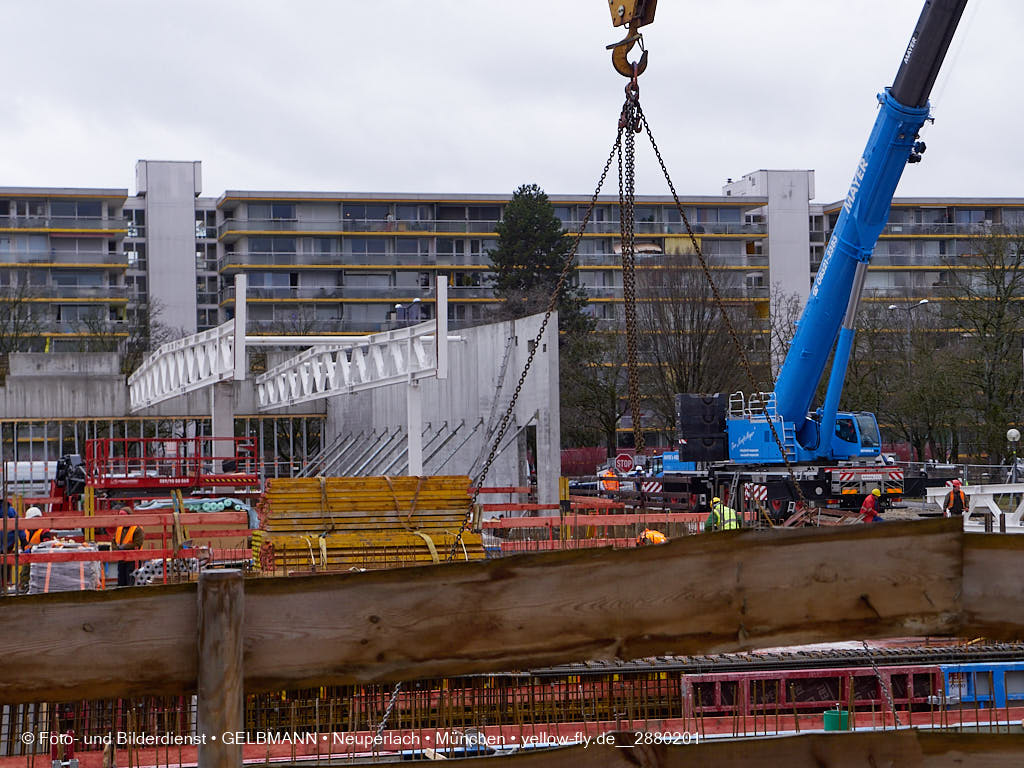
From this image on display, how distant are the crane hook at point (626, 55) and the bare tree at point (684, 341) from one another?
39649 millimetres

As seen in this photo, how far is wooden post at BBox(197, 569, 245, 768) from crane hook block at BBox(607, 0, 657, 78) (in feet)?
22.3

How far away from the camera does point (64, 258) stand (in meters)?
76.1

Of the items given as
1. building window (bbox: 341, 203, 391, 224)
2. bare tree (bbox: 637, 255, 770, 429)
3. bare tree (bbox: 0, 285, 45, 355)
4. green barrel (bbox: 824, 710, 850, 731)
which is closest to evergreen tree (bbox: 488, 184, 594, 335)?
building window (bbox: 341, 203, 391, 224)

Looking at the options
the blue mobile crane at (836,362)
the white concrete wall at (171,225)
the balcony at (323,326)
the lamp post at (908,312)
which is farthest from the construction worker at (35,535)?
the white concrete wall at (171,225)

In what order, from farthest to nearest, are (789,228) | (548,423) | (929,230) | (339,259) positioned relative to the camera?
(929,230)
(789,228)
(339,259)
(548,423)

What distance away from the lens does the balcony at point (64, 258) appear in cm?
7519

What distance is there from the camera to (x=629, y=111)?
893 centimetres

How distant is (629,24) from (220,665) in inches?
279

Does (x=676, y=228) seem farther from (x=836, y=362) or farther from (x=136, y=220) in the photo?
(x=836, y=362)

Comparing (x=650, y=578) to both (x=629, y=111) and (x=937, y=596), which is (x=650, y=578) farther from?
(x=629, y=111)

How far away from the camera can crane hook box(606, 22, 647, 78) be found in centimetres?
870

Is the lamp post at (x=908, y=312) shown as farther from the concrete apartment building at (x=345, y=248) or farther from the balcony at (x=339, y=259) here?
the balcony at (x=339, y=259)

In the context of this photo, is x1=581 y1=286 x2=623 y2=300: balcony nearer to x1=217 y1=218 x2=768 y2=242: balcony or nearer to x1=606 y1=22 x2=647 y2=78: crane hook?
x1=217 y1=218 x2=768 y2=242: balcony

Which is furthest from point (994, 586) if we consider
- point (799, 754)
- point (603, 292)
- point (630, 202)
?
point (603, 292)
